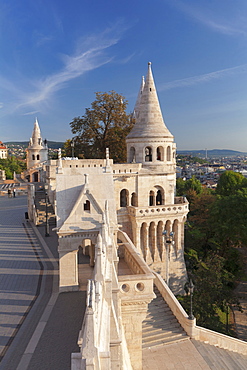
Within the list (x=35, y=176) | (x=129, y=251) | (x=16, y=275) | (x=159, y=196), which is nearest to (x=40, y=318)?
(x=16, y=275)

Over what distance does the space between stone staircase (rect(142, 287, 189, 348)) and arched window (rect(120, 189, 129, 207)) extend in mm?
9492

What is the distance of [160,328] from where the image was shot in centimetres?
1520

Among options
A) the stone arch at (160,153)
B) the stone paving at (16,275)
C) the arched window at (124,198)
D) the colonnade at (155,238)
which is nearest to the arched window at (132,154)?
the stone arch at (160,153)

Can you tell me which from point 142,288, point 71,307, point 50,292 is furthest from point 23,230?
point 142,288

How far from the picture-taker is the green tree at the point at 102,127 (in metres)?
31.6

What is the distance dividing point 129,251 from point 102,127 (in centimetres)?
2119

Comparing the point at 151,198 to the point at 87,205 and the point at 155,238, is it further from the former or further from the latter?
the point at 87,205

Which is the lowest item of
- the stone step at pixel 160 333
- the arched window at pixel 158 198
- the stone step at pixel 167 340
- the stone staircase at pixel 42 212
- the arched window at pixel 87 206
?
the stone step at pixel 167 340

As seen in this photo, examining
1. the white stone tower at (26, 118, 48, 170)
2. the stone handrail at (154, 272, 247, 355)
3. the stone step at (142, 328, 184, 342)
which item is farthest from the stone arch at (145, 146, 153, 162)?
the white stone tower at (26, 118, 48, 170)

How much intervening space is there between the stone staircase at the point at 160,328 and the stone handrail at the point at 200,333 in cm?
30

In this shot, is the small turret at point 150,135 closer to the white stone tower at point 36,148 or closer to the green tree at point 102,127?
the green tree at point 102,127

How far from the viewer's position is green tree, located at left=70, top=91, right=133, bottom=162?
31.6m

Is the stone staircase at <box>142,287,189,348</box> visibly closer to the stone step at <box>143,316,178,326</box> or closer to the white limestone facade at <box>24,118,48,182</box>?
the stone step at <box>143,316,178,326</box>

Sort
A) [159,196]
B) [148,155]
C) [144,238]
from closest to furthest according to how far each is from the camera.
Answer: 1. [144,238]
2. [148,155]
3. [159,196]
